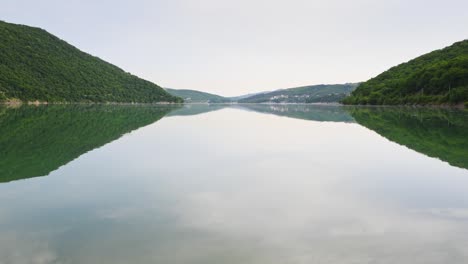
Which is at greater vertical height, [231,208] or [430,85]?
[430,85]

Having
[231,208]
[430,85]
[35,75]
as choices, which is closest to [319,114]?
[430,85]

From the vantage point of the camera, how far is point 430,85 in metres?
96.6

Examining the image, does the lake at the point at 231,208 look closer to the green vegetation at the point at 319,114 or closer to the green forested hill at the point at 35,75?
the green vegetation at the point at 319,114

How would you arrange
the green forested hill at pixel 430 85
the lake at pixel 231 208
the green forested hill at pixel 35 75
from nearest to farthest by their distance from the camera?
1. the lake at pixel 231 208
2. the green forested hill at pixel 430 85
3. the green forested hill at pixel 35 75

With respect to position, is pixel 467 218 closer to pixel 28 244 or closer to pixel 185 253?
pixel 185 253

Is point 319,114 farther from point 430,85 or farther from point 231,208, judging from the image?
point 231,208

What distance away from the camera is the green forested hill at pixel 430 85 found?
280 ft

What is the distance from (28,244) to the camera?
20.8 ft

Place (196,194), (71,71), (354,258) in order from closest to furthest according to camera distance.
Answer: (354,258) < (196,194) < (71,71)

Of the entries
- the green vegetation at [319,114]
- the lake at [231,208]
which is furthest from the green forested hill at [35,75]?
the lake at [231,208]

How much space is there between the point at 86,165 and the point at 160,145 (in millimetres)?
6969

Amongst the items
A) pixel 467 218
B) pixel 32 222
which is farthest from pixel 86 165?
pixel 467 218

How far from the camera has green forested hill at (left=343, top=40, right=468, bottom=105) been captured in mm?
85312

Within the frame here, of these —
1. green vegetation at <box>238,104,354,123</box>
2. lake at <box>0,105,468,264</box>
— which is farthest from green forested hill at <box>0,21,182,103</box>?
lake at <box>0,105,468,264</box>
